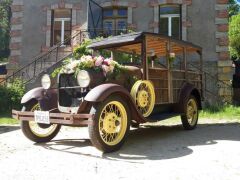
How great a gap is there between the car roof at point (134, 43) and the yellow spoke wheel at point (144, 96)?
0.92 metres

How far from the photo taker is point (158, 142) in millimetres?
6473

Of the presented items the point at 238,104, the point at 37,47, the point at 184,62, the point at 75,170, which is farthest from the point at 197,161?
the point at 37,47

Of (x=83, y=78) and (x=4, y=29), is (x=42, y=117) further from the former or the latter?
(x=4, y=29)

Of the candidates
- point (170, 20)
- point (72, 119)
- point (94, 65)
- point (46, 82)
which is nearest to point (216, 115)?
point (170, 20)

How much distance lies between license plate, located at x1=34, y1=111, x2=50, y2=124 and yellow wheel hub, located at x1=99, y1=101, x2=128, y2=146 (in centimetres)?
96

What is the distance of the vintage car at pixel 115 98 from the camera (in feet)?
18.0

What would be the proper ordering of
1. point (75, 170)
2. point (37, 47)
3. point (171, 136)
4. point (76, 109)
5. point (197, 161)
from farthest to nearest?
point (37, 47) → point (171, 136) → point (76, 109) → point (197, 161) → point (75, 170)

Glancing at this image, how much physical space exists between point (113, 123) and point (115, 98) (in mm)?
415

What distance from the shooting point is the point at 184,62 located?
8.22 metres

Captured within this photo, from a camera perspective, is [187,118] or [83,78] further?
[187,118]

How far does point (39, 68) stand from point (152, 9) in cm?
589

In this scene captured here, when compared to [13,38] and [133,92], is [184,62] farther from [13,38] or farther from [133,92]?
[13,38]

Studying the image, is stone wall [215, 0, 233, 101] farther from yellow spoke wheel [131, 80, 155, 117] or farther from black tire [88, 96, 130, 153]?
black tire [88, 96, 130, 153]

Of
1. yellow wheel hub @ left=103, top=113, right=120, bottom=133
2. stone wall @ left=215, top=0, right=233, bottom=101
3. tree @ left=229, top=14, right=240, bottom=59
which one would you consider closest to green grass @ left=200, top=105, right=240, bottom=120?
stone wall @ left=215, top=0, right=233, bottom=101
